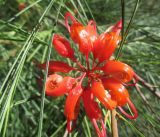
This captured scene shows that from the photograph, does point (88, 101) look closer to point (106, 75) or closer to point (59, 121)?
point (106, 75)

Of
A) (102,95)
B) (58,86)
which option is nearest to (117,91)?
(102,95)

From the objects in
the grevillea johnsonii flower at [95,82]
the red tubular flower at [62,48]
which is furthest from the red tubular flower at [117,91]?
the red tubular flower at [62,48]

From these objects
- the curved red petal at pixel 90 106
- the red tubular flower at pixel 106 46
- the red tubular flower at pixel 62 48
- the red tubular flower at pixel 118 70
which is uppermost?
the red tubular flower at pixel 62 48

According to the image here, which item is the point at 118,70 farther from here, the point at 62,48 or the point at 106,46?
the point at 62,48

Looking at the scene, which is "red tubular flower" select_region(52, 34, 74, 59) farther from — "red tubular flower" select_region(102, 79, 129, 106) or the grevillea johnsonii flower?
"red tubular flower" select_region(102, 79, 129, 106)

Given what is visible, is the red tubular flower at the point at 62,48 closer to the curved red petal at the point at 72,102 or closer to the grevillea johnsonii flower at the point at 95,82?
the grevillea johnsonii flower at the point at 95,82

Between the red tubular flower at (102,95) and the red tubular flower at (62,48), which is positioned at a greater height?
the red tubular flower at (62,48)
